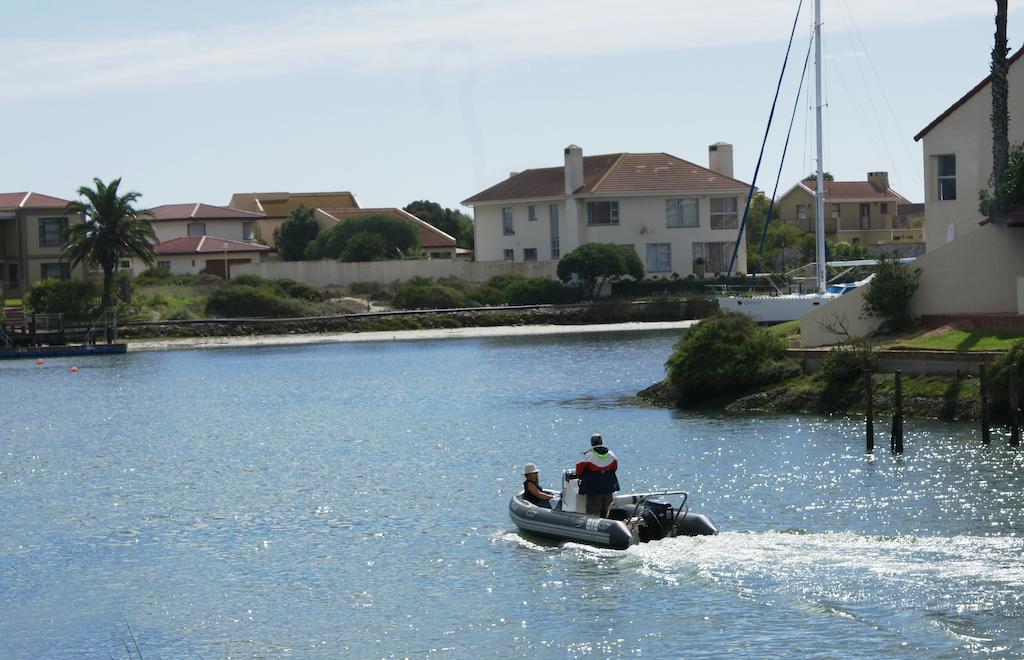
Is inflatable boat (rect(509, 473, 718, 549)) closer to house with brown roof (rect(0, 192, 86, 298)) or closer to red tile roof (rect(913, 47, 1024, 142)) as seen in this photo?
red tile roof (rect(913, 47, 1024, 142))

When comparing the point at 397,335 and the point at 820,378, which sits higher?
the point at 397,335

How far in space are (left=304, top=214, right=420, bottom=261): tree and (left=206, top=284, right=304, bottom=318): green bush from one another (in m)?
16.4

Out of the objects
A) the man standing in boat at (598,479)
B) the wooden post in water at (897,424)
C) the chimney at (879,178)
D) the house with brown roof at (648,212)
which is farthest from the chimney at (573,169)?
the man standing in boat at (598,479)

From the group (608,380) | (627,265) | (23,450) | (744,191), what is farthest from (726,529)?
(744,191)

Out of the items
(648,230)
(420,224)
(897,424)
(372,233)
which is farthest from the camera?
(420,224)

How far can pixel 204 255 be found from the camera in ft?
359

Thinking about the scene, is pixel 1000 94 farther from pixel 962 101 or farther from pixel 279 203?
pixel 279 203

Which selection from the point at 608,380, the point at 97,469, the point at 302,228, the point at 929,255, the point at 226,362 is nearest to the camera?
the point at 97,469

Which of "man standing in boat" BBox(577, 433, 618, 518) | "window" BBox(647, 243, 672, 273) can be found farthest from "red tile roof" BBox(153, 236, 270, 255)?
"man standing in boat" BBox(577, 433, 618, 518)

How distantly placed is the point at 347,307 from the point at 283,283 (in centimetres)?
545

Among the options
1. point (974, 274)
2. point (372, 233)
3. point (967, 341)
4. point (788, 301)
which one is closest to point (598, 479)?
point (967, 341)

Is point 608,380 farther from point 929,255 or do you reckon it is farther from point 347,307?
point 347,307

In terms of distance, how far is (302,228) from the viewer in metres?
121

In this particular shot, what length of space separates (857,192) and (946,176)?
73.2 metres
